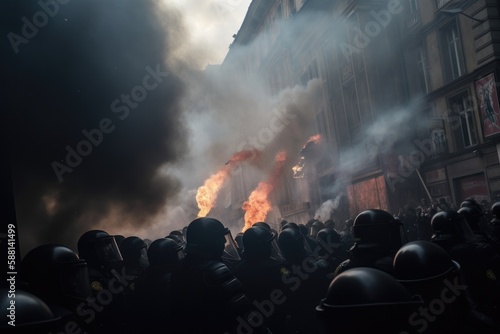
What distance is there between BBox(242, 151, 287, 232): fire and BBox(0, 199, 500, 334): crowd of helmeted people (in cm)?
2079

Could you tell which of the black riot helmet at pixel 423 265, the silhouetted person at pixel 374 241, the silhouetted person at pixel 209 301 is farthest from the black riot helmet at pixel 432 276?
the silhouetted person at pixel 209 301

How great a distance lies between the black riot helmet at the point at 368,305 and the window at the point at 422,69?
1826cm

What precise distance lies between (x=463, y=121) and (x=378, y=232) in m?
14.5

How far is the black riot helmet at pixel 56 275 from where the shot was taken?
4.05m

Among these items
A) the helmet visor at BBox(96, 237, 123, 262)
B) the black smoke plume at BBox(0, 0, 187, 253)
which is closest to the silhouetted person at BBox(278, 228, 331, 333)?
the helmet visor at BBox(96, 237, 123, 262)

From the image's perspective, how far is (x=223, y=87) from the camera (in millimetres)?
32000

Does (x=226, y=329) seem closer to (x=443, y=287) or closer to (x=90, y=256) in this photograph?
(x=443, y=287)

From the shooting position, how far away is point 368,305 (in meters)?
2.31

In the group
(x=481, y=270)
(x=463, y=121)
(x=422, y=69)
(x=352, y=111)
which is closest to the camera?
(x=481, y=270)

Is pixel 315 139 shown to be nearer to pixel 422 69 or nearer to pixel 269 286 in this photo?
pixel 422 69

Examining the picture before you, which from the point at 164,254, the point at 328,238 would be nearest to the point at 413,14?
the point at 328,238

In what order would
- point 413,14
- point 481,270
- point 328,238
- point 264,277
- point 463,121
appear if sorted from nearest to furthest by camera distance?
1. point 481,270
2. point 264,277
3. point 328,238
4. point 463,121
5. point 413,14

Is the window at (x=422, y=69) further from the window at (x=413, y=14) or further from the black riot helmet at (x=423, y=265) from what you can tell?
the black riot helmet at (x=423, y=265)

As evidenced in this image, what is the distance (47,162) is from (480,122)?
15157 millimetres
